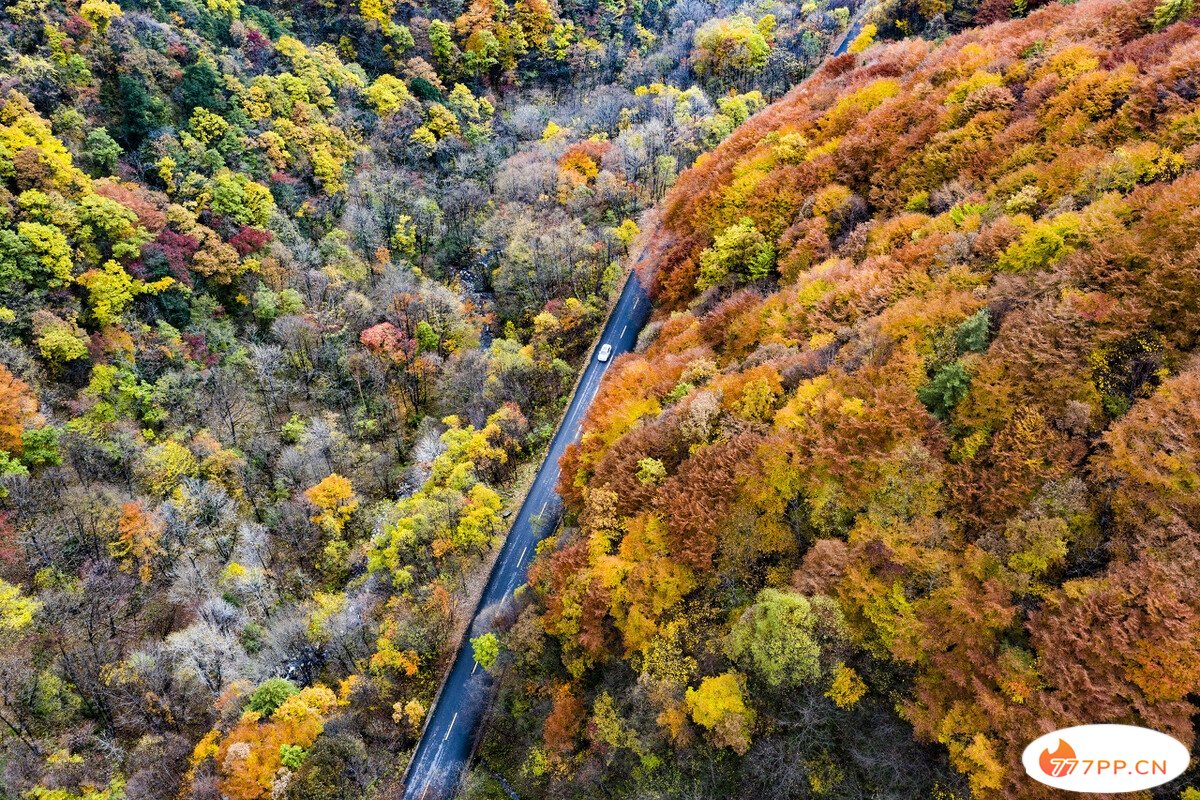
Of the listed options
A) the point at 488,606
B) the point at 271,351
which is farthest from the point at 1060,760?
the point at 271,351

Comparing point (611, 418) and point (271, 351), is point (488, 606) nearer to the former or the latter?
point (611, 418)

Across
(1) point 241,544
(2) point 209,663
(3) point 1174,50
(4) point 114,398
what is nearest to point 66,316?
(4) point 114,398

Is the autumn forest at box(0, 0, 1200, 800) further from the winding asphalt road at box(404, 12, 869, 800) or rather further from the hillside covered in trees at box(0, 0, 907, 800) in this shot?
the winding asphalt road at box(404, 12, 869, 800)

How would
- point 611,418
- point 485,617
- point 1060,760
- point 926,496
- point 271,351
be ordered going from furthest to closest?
1. point 271,351
2. point 485,617
3. point 611,418
4. point 926,496
5. point 1060,760

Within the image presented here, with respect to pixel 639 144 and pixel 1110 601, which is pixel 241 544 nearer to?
pixel 1110 601

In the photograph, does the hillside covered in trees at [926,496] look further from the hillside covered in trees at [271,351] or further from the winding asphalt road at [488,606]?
the hillside covered in trees at [271,351]

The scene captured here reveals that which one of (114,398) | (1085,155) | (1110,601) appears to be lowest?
(1110,601)
